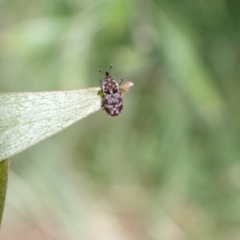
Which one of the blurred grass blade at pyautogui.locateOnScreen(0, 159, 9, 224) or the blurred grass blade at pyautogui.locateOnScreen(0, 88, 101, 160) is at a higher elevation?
the blurred grass blade at pyautogui.locateOnScreen(0, 88, 101, 160)

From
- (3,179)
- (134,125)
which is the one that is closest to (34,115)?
(3,179)

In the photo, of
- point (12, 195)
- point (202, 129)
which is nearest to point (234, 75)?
point (202, 129)

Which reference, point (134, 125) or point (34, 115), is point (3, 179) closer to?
point (34, 115)

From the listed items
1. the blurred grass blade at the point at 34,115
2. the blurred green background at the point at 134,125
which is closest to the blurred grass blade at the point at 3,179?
the blurred grass blade at the point at 34,115

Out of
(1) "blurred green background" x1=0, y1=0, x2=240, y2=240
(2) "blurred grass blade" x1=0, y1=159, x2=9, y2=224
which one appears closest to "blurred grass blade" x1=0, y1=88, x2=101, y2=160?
(2) "blurred grass blade" x1=0, y1=159, x2=9, y2=224

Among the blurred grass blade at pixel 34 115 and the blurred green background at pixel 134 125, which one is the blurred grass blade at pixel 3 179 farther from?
the blurred green background at pixel 134 125

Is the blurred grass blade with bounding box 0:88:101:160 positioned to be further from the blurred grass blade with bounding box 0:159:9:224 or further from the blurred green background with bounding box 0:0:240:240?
the blurred green background with bounding box 0:0:240:240

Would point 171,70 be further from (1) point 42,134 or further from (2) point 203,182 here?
(1) point 42,134
